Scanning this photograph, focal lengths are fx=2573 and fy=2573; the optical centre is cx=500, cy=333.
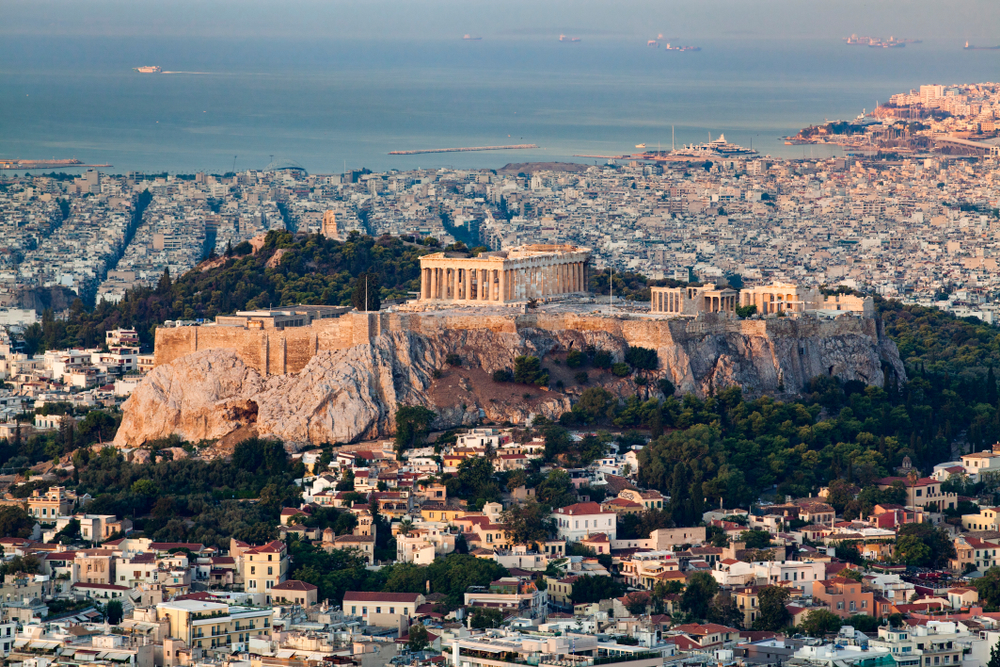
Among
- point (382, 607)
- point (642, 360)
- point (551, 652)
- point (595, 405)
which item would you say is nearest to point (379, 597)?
point (382, 607)

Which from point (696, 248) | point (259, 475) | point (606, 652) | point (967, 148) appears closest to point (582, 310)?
point (259, 475)

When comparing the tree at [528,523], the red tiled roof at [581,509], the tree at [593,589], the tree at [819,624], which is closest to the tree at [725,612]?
the tree at [819,624]

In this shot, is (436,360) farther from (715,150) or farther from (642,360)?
(715,150)

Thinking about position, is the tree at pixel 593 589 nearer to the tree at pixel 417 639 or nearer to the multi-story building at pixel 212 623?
the tree at pixel 417 639

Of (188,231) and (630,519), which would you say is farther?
(188,231)

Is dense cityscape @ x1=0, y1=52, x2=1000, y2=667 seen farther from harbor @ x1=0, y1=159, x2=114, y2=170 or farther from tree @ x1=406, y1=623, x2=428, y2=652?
harbor @ x1=0, y1=159, x2=114, y2=170

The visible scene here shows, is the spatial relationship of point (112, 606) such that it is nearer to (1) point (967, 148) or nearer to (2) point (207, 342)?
(2) point (207, 342)
